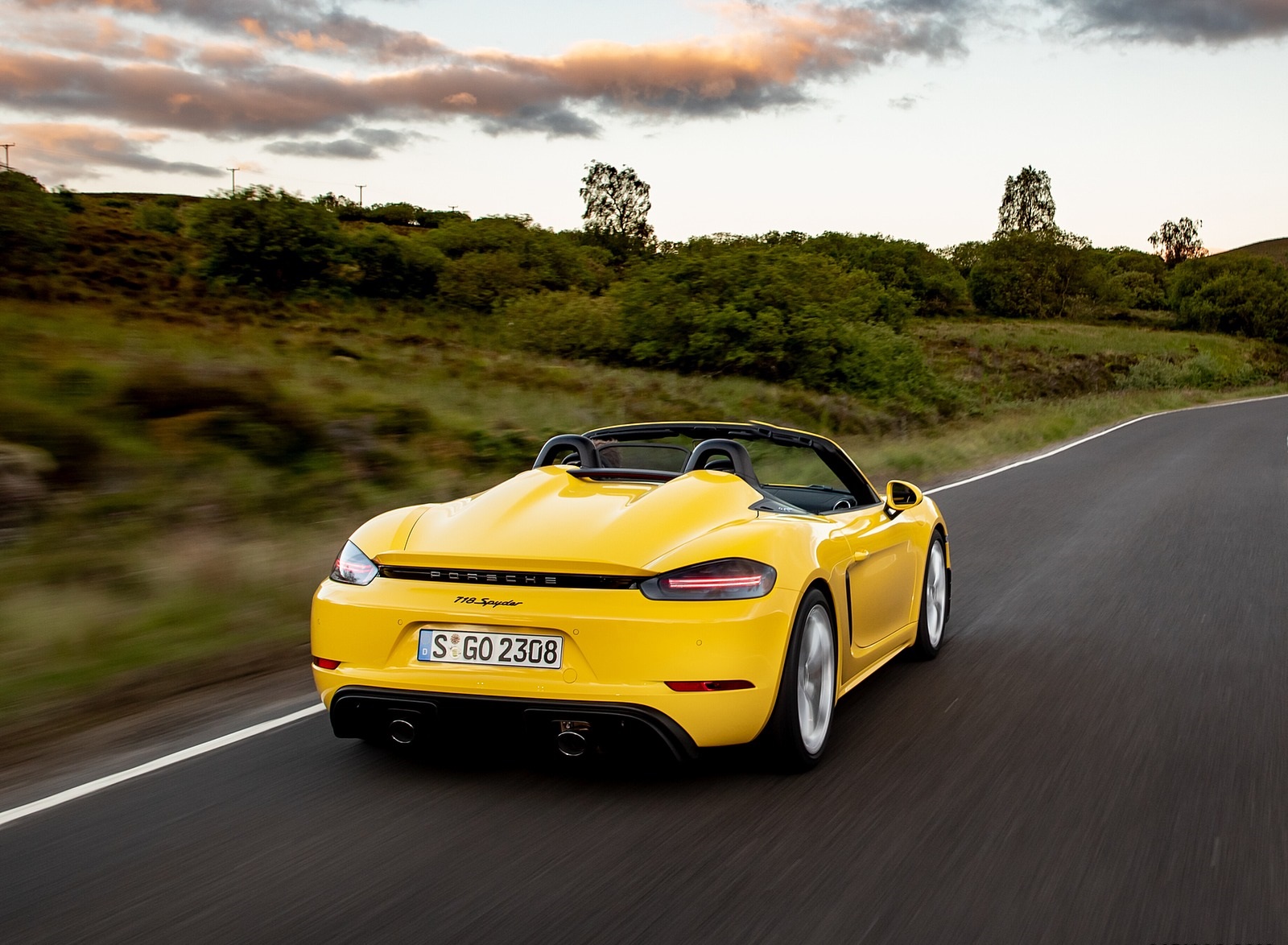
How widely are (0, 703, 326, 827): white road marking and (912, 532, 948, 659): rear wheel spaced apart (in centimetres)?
286

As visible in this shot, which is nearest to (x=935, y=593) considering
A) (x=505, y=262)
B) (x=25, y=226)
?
(x=25, y=226)

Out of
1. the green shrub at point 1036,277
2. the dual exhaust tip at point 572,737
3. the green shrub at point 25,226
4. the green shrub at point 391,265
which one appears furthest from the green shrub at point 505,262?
the green shrub at point 1036,277

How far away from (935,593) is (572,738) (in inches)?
122

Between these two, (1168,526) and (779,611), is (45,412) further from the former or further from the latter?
(1168,526)

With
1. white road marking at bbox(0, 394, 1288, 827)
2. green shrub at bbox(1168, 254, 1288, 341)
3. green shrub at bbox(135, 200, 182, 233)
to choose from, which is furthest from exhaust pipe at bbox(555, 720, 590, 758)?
green shrub at bbox(1168, 254, 1288, 341)

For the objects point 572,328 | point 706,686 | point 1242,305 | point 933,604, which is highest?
point 706,686

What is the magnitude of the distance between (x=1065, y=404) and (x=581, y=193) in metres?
53.6

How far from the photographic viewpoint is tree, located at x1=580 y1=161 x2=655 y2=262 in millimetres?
86312

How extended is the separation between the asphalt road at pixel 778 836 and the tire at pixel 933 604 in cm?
16

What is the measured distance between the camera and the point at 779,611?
13.4 ft

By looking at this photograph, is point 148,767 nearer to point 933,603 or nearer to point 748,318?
point 933,603

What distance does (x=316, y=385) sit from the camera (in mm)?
16359

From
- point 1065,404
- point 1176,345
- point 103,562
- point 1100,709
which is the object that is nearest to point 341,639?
point 1100,709

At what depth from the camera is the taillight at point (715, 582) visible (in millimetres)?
3953
